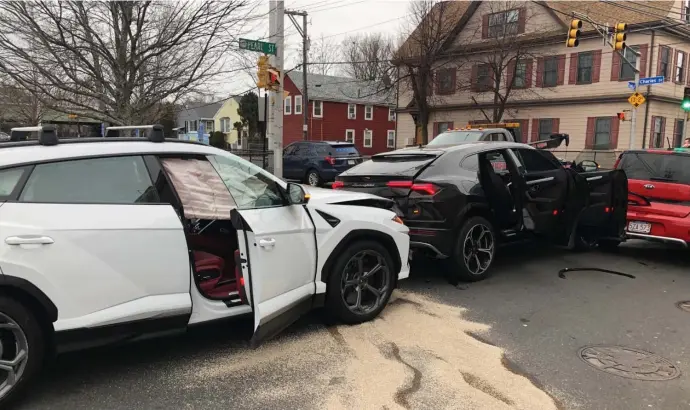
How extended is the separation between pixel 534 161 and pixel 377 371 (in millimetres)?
4431

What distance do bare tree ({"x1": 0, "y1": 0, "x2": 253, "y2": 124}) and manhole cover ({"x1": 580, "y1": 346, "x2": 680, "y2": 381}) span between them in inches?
353

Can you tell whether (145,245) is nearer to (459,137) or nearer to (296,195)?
(296,195)

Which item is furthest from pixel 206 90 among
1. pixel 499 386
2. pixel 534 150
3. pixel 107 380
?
pixel 499 386

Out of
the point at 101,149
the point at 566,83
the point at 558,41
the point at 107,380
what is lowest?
the point at 107,380

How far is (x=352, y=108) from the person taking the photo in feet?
158

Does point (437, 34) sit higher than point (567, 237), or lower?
higher

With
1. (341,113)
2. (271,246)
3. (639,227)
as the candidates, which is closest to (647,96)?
(639,227)

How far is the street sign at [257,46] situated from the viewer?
10.6 metres

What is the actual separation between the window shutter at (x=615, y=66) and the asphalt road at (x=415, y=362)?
2654 centimetres

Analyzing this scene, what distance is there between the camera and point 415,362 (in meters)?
3.99

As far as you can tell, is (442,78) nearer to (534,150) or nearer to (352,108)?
(352,108)

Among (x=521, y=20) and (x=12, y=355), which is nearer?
(x=12, y=355)

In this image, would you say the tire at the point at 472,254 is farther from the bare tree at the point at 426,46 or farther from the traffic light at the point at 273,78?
the bare tree at the point at 426,46

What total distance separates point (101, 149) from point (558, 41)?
31.2m
